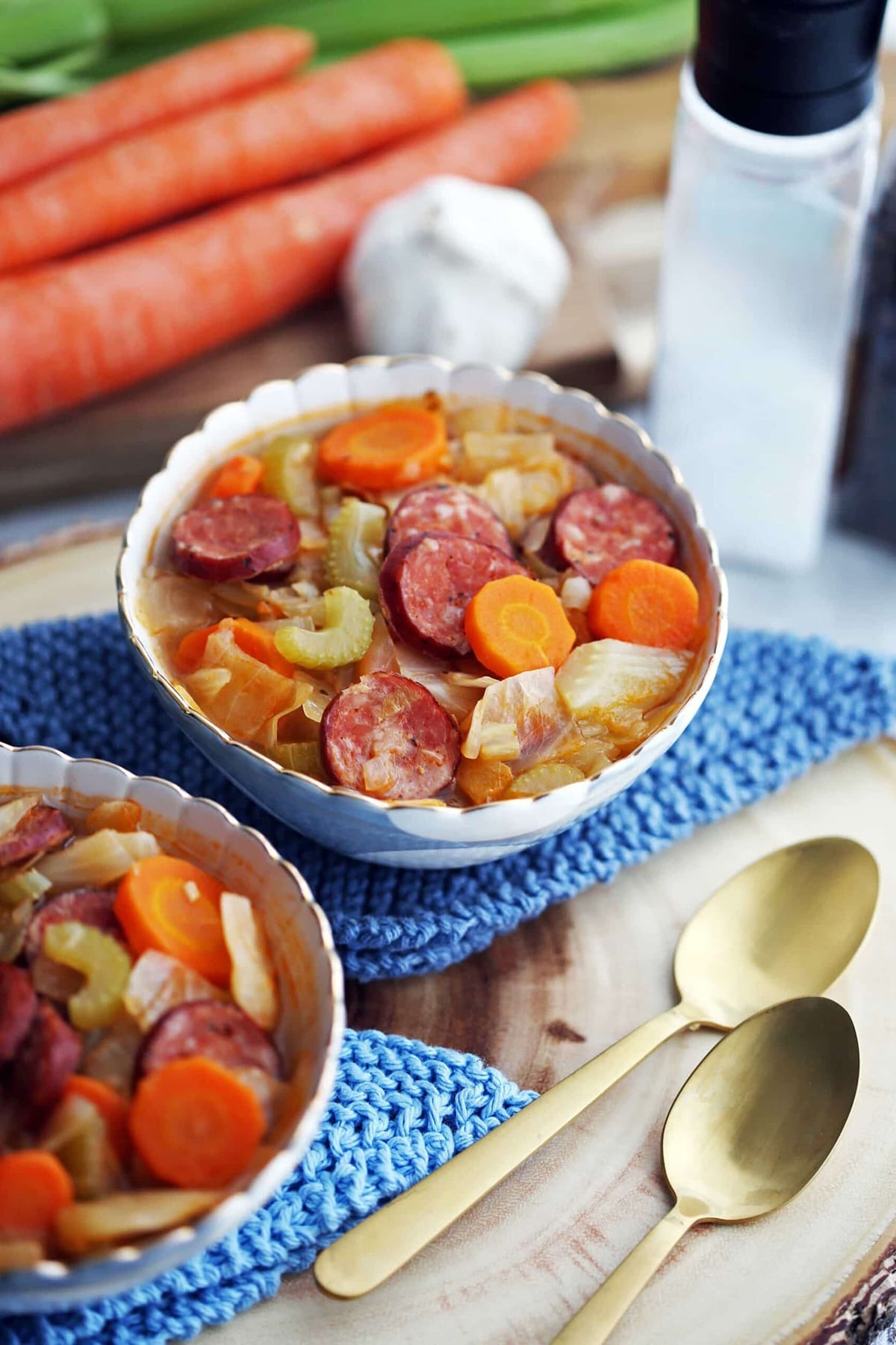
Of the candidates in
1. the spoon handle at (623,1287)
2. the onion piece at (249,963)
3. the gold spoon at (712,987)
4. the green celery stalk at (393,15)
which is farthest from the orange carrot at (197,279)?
the spoon handle at (623,1287)

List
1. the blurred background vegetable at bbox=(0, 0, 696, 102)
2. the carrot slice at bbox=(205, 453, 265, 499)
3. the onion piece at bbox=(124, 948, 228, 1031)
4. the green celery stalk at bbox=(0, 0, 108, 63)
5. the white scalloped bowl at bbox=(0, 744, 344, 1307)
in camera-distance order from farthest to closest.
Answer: the blurred background vegetable at bbox=(0, 0, 696, 102) → the green celery stalk at bbox=(0, 0, 108, 63) → the carrot slice at bbox=(205, 453, 265, 499) → the onion piece at bbox=(124, 948, 228, 1031) → the white scalloped bowl at bbox=(0, 744, 344, 1307)

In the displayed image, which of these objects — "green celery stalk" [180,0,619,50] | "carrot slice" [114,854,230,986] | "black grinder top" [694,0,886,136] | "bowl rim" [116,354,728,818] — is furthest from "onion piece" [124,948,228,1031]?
"green celery stalk" [180,0,619,50]

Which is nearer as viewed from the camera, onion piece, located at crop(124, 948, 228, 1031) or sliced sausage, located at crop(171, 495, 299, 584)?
onion piece, located at crop(124, 948, 228, 1031)

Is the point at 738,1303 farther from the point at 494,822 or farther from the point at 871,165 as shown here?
the point at 871,165

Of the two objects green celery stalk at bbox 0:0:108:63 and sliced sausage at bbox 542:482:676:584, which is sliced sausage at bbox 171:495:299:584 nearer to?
sliced sausage at bbox 542:482:676:584

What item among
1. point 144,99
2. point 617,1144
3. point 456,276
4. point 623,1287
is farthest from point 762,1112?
point 144,99

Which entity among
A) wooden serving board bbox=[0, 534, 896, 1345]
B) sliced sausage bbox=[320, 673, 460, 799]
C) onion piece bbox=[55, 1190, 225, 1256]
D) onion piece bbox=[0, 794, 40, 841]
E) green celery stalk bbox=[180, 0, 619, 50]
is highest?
green celery stalk bbox=[180, 0, 619, 50]

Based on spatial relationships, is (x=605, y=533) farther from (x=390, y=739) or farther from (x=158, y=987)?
(x=158, y=987)
